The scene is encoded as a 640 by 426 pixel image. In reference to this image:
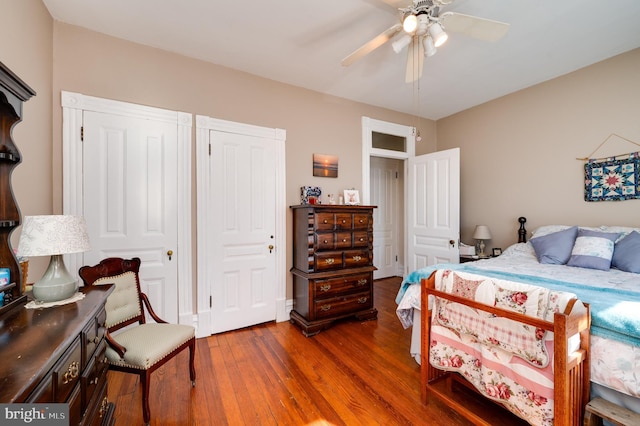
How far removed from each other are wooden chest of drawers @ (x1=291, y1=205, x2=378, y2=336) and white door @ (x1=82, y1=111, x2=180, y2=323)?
4.16 ft

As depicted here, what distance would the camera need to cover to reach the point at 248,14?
7.00ft

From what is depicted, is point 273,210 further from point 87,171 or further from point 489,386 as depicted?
point 489,386

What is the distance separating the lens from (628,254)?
222 cm

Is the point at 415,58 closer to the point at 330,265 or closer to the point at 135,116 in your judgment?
the point at 330,265

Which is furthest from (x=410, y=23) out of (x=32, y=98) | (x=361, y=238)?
(x=32, y=98)

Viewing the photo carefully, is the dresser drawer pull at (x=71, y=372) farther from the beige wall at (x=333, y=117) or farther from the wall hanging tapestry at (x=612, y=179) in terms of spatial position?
the wall hanging tapestry at (x=612, y=179)

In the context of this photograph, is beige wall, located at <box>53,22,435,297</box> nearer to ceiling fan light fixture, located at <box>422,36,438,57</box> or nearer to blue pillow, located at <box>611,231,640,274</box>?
ceiling fan light fixture, located at <box>422,36,438,57</box>

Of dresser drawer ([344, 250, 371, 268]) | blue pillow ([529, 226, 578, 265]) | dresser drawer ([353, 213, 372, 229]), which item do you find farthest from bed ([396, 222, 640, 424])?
dresser drawer ([353, 213, 372, 229])

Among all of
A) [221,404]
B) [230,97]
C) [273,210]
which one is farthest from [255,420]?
[230,97]

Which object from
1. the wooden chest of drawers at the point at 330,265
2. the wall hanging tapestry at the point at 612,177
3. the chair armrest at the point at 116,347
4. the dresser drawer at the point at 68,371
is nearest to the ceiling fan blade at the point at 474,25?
the wooden chest of drawers at the point at 330,265

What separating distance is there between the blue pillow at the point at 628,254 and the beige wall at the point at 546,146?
54cm

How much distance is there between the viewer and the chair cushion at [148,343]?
5.18 ft

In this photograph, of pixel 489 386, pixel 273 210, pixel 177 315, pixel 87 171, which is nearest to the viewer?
pixel 489 386

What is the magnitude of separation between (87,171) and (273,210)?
1.70 metres
